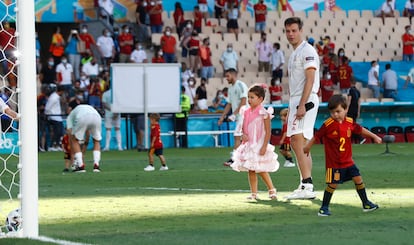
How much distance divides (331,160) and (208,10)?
3247 cm

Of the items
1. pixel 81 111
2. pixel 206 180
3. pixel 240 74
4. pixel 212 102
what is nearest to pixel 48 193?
pixel 206 180

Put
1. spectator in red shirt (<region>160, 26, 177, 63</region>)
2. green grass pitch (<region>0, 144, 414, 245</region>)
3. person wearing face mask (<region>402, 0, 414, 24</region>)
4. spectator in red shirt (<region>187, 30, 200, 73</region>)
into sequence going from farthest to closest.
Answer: person wearing face mask (<region>402, 0, 414, 24</region>) < spectator in red shirt (<region>187, 30, 200, 73</region>) < spectator in red shirt (<region>160, 26, 177, 63</region>) < green grass pitch (<region>0, 144, 414, 245</region>)

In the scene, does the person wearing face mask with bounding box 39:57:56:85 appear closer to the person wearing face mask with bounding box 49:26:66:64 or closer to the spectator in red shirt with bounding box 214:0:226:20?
the person wearing face mask with bounding box 49:26:66:64

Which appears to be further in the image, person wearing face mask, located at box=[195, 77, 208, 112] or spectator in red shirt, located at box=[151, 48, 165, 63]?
spectator in red shirt, located at box=[151, 48, 165, 63]

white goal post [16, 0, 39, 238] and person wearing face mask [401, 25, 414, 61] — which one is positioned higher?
person wearing face mask [401, 25, 414, 61]

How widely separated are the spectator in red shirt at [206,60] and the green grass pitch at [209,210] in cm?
1928

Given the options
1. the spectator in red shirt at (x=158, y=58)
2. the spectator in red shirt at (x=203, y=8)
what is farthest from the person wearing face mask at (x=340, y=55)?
the spectator in red shirt at (x=158, y=58)

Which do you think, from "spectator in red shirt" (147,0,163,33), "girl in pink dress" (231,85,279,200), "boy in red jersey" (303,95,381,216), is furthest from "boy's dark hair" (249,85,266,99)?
"spectator in red shirt" (147,0,163,33)

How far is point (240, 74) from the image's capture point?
4103 centimetres

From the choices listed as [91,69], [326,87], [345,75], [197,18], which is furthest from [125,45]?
[345,75]

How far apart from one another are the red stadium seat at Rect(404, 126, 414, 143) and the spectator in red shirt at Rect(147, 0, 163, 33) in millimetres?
10365

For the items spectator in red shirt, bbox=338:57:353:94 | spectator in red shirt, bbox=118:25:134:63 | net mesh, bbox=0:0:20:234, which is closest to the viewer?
net mesh, bbox=0:0:20:234

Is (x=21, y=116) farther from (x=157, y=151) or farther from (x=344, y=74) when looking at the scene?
(x=344, y=74)

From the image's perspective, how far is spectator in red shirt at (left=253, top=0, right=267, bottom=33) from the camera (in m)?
42.0
